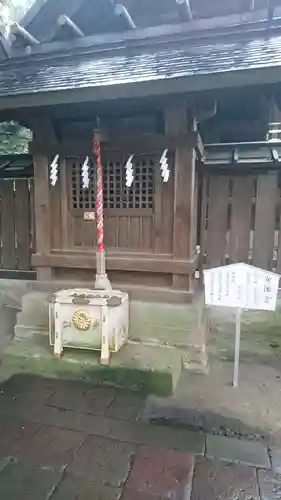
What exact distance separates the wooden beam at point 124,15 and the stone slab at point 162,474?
4.92 m

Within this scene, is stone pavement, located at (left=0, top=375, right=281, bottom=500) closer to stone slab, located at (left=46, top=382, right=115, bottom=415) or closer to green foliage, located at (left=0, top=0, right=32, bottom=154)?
stone slab, located at (left=46, top=382, right=115, bottom=415)

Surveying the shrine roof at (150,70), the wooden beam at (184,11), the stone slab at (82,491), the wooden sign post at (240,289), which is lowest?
the stone slab at (82,491)

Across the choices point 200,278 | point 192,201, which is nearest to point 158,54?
point 192,201

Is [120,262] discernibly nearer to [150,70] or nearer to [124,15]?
[150,70]

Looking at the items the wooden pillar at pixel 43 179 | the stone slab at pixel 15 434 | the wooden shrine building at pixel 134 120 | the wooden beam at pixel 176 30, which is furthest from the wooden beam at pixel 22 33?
the stone slab at pixel 15 434

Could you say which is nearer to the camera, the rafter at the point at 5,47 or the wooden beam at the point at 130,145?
the wooden beam at the point at 130,145

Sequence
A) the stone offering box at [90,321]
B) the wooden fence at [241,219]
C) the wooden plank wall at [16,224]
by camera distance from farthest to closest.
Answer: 1. the wooden plank wall at [16,224]
2. the wooden fence at [241,219]
3. the stone offering box at [90,321]

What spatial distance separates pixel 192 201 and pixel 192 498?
9.62ft

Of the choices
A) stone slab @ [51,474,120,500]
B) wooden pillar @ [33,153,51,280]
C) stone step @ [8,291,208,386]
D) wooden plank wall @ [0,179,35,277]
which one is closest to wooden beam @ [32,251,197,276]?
wooden pillar @ [33,153,51,280]

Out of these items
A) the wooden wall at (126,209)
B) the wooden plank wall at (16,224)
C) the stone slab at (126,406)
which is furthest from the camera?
the wooden plank wall at (16,224)

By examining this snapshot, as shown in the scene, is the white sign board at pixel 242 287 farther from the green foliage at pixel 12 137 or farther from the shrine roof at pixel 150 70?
the green foliage at pixel 12 137

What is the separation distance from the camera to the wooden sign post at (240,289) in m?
3.59

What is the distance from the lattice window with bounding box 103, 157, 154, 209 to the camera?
4340mm

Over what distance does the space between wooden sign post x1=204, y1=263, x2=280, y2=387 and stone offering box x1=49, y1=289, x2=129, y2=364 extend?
1.09 metres
